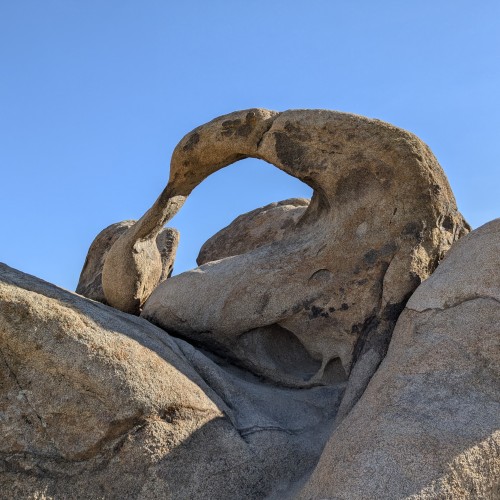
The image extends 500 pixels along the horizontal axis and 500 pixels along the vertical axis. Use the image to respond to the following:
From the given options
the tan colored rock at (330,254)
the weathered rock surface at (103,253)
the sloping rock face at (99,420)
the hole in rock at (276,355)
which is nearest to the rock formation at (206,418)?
the sloping rock face at (99,420)

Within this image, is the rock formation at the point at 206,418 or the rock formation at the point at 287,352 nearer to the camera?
the rock formation at the point at 206,418

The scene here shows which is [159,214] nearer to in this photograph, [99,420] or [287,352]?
[287,352]

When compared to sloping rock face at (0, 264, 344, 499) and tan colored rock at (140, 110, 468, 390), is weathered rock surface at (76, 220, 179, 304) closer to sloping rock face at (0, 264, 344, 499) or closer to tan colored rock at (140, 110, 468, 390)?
tan colored rock at (140, 110, 468, 390)

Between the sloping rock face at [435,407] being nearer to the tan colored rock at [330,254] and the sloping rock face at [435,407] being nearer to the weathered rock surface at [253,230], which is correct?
the tan colored rock at [330,254]

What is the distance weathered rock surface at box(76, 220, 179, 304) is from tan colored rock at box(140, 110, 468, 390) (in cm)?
210

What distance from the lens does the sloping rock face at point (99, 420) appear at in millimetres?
3100

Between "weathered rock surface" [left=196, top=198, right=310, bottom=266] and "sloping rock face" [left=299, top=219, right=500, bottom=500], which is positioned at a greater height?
"weathered rock surface" [left=196, top=198, right=310, bottom=266]

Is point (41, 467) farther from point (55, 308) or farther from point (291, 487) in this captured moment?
point (291, 487)

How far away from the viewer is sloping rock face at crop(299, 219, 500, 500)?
279 centimetres

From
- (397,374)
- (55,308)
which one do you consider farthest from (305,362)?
(55,308)

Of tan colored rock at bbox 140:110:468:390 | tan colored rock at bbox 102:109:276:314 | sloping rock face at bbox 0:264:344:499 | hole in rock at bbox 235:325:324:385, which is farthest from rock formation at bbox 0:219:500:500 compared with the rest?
tan colored rock at bbox 102:109:276:314

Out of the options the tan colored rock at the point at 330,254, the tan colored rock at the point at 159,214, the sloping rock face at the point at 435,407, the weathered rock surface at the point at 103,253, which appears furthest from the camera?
the weathered rock surface at the point at 103,253

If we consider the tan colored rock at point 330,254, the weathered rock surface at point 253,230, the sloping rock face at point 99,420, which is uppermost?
the weathered rock surface at point 253,230

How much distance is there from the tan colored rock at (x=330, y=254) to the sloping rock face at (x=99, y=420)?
97 centimetres
